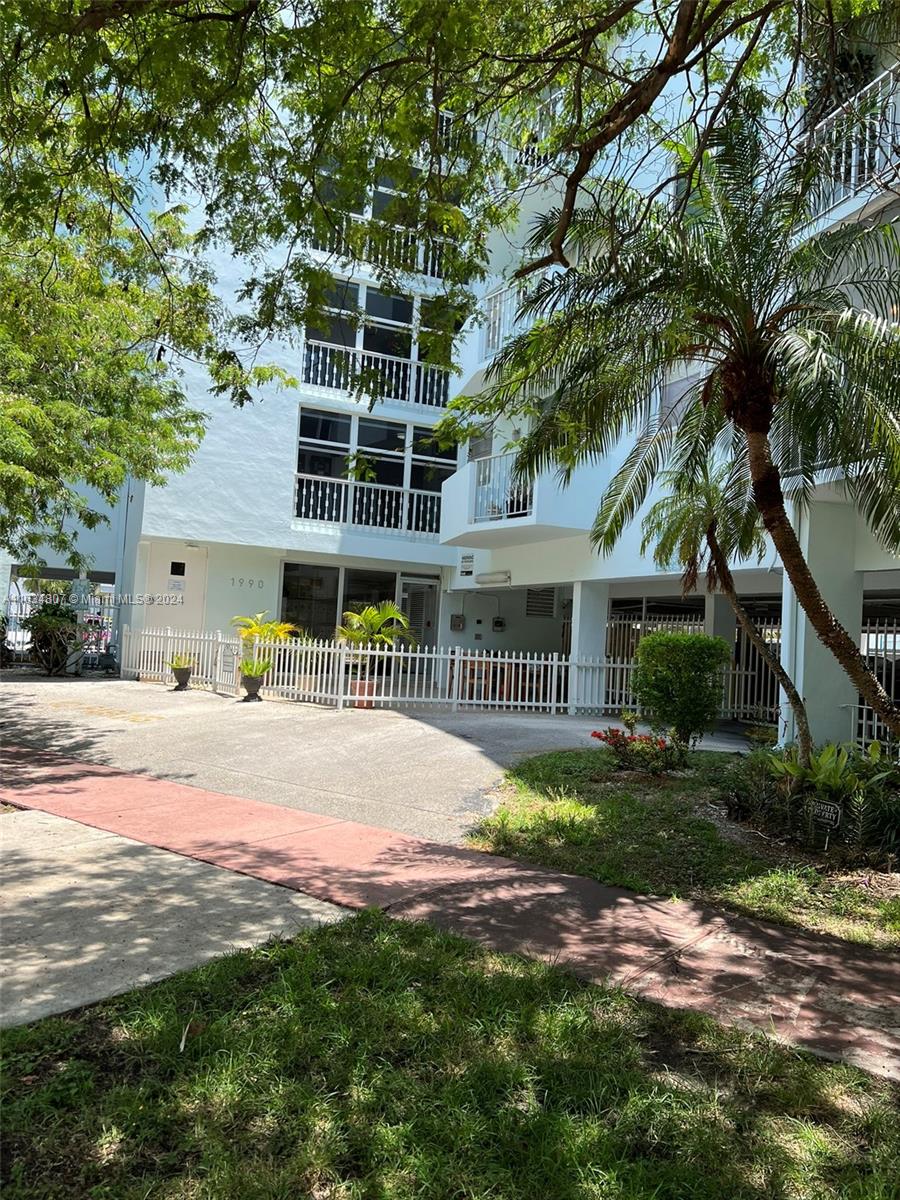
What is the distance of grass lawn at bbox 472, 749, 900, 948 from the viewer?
18.5 ft

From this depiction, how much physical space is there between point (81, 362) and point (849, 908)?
1099 cm

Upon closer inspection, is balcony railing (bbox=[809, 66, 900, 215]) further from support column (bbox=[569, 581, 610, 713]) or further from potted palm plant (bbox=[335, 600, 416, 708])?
potted palm plant (bbox=[335, 600, 416, 708])

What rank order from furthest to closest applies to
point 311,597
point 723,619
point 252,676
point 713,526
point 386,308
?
1. point 311,597
2. point 386,308
3. point 723,619
4. point 252,676
5. point 713,526

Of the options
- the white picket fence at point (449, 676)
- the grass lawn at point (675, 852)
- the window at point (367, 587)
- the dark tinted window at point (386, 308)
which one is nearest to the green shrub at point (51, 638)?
the white picket fence at point (449, 676)

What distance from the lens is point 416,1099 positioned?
3020 millimetres

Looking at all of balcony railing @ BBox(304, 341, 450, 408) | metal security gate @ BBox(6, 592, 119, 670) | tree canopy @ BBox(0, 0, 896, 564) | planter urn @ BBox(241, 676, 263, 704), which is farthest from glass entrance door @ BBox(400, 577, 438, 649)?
tree canopy @ BBox(0, 0, 896, 564)

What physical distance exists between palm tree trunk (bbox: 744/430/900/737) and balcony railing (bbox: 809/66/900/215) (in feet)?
7.51

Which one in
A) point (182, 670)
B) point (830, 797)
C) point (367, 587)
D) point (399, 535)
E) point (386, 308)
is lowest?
point (830, 797)

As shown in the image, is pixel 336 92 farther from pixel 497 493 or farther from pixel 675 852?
pixel 497 493

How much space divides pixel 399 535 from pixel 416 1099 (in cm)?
1839

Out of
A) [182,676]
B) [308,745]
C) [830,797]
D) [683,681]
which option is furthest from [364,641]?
[830,797]

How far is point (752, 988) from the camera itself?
4230mm

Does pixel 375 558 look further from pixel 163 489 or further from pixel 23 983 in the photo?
pixel 23 983

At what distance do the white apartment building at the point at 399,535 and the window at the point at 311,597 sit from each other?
36 mm
